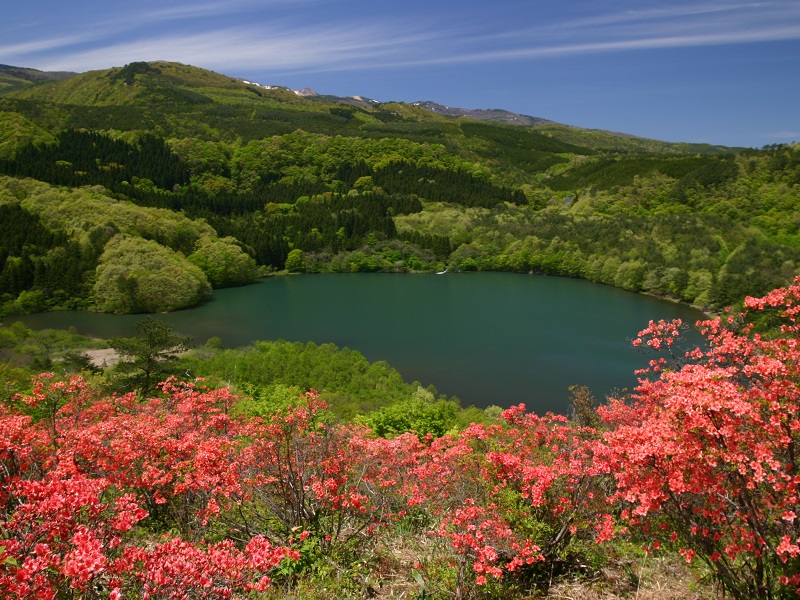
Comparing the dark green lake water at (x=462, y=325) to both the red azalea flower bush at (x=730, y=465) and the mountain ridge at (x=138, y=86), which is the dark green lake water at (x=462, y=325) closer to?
the red azalea flower bush at (x=730, y=465)

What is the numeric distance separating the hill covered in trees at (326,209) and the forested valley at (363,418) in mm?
412

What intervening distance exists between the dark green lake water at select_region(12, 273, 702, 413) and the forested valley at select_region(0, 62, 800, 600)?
3.30 m

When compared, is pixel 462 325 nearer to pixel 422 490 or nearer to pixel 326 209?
pixel 422 490

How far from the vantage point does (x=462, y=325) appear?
41250 mm

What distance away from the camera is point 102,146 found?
8225 centimetres

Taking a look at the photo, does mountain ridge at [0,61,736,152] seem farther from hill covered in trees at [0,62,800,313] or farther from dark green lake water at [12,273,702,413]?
dark green lake water at [12,273,702,413]

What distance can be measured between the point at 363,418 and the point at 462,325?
84.3 ft

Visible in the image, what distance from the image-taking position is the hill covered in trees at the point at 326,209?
1971 inches

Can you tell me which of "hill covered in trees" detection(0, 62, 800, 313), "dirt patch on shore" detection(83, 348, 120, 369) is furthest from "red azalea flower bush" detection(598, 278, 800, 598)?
"hill covered in trees" detection(0, 62, 800, 313)

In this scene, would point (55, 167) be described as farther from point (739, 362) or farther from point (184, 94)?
point (739, 362)

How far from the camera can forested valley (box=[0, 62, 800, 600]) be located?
12.0 feet

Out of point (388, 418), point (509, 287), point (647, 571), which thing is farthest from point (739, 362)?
point (509, 287)

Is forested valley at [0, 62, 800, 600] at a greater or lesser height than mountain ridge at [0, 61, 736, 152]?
lesser

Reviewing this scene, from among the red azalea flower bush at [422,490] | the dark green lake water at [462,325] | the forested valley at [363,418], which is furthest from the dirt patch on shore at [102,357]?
the red azalea flower bush at [422,490]
